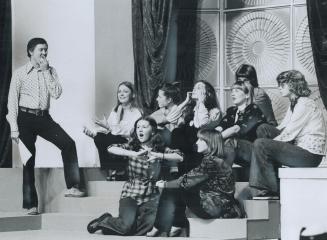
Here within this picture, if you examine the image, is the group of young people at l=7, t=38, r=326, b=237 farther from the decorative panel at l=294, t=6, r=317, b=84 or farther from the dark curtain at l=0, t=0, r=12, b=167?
the dark curtain at l=0, t=0, r=12, b=167

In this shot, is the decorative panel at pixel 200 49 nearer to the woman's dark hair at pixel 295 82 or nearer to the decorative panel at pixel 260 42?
the decorative panel at pixel 260 42

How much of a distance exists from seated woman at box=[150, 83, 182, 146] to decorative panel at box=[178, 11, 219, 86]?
1.34 feet

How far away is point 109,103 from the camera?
40.2ft

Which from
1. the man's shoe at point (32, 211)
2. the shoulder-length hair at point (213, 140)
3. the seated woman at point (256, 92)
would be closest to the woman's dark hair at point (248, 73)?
the seated woman at point (256, 92)

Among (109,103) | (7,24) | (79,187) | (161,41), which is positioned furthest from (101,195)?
(7,24)

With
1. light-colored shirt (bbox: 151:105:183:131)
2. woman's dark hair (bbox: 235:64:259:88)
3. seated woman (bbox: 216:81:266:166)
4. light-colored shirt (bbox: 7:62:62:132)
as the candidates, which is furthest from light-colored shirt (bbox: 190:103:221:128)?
light-colored shirt (bbox: 7:62:62:132)

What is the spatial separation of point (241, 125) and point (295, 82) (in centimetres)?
73

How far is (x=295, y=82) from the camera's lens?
404 inches

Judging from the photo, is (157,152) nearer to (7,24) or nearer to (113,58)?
(113,58)

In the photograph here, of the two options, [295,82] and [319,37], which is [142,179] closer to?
[295,82]

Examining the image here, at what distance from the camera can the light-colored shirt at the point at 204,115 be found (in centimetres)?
1070

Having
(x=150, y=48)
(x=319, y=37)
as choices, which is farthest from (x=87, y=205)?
(x=319, y=37)

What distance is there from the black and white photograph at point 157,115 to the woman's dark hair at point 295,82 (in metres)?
0.01

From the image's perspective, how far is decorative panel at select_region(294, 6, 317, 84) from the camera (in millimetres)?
10648
